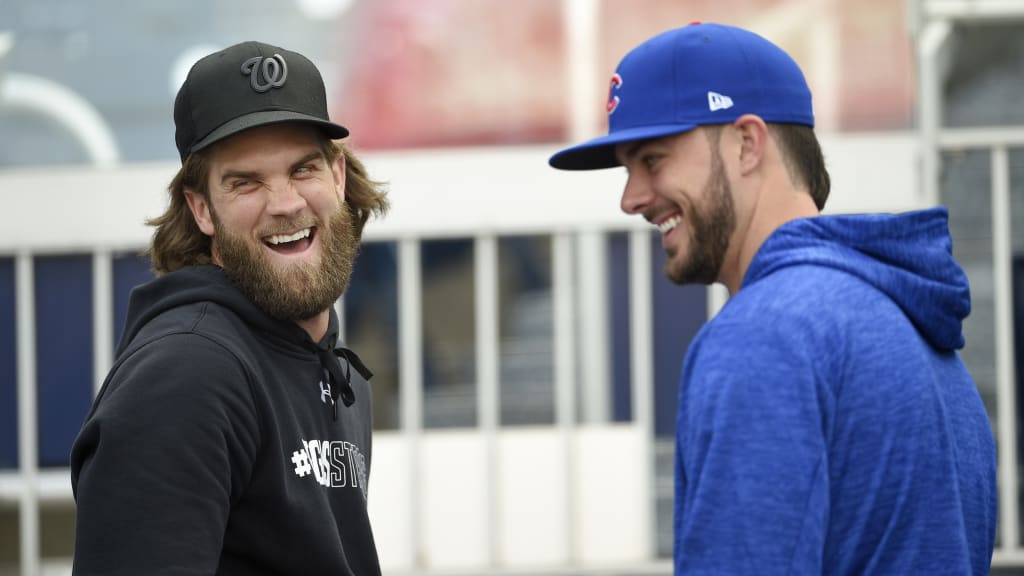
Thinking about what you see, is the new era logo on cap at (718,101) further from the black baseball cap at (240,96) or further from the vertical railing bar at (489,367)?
the vertical railing bar at (489,367)

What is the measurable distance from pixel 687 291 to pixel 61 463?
74.0 inches

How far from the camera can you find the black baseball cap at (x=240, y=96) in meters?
2.28

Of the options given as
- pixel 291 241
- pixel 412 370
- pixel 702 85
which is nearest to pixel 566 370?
pixel 412 370

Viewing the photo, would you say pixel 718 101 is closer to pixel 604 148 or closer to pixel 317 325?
pixel 604 148

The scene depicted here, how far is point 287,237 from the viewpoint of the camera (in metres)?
2.41

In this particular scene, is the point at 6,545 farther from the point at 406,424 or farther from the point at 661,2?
the point at 661,2

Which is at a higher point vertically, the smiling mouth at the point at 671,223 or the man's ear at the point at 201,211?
the man's ear at the point at 201,211

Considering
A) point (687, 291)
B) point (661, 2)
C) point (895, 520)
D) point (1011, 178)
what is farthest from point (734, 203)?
point (1011, 178)

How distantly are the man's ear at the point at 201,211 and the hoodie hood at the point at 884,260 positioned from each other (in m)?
1.00

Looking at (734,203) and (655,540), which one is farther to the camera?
(655,540)

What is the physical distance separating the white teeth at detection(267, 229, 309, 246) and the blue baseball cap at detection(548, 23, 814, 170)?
0.65m

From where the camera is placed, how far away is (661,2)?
4.09 metres

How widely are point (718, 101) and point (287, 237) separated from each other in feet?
2.79

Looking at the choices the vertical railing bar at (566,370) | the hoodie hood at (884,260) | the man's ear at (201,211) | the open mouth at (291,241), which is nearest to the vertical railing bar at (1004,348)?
the vertical railing bar at (566,370)
